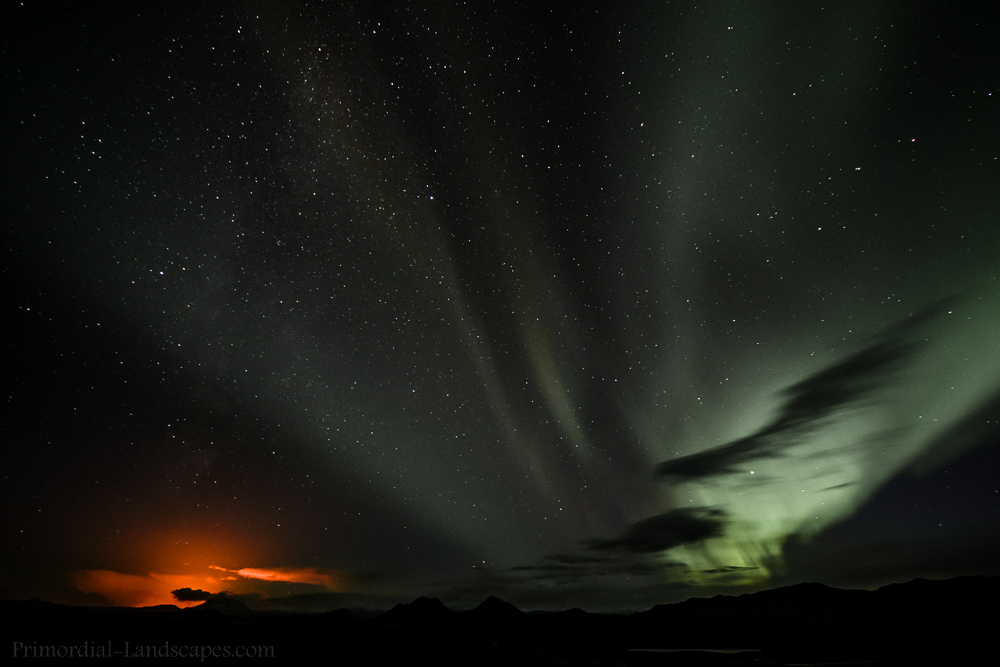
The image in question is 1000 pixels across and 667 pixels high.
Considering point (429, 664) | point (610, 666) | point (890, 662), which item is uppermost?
point (429, 664)

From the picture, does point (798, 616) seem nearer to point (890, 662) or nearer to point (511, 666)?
point (890, 662)

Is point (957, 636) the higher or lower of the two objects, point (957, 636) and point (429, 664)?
the lower

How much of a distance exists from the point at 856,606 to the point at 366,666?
778 ft

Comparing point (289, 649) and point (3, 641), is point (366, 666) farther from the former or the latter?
point (3, 641)

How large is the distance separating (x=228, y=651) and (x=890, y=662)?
172 feet

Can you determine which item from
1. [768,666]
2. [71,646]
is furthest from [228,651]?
[768,666]

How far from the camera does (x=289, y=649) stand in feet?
118

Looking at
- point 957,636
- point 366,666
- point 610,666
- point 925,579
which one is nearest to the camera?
point 366,666

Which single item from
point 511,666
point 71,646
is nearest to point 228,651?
point 71,646

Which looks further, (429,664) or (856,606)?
(856,606)

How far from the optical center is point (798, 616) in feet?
638

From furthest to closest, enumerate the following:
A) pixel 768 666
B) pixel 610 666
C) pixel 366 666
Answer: pixel 768 666 → pixel 610 666 → pixel 366 666

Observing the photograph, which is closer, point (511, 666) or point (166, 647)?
point (511, 666)

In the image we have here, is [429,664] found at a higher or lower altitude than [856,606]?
higher
